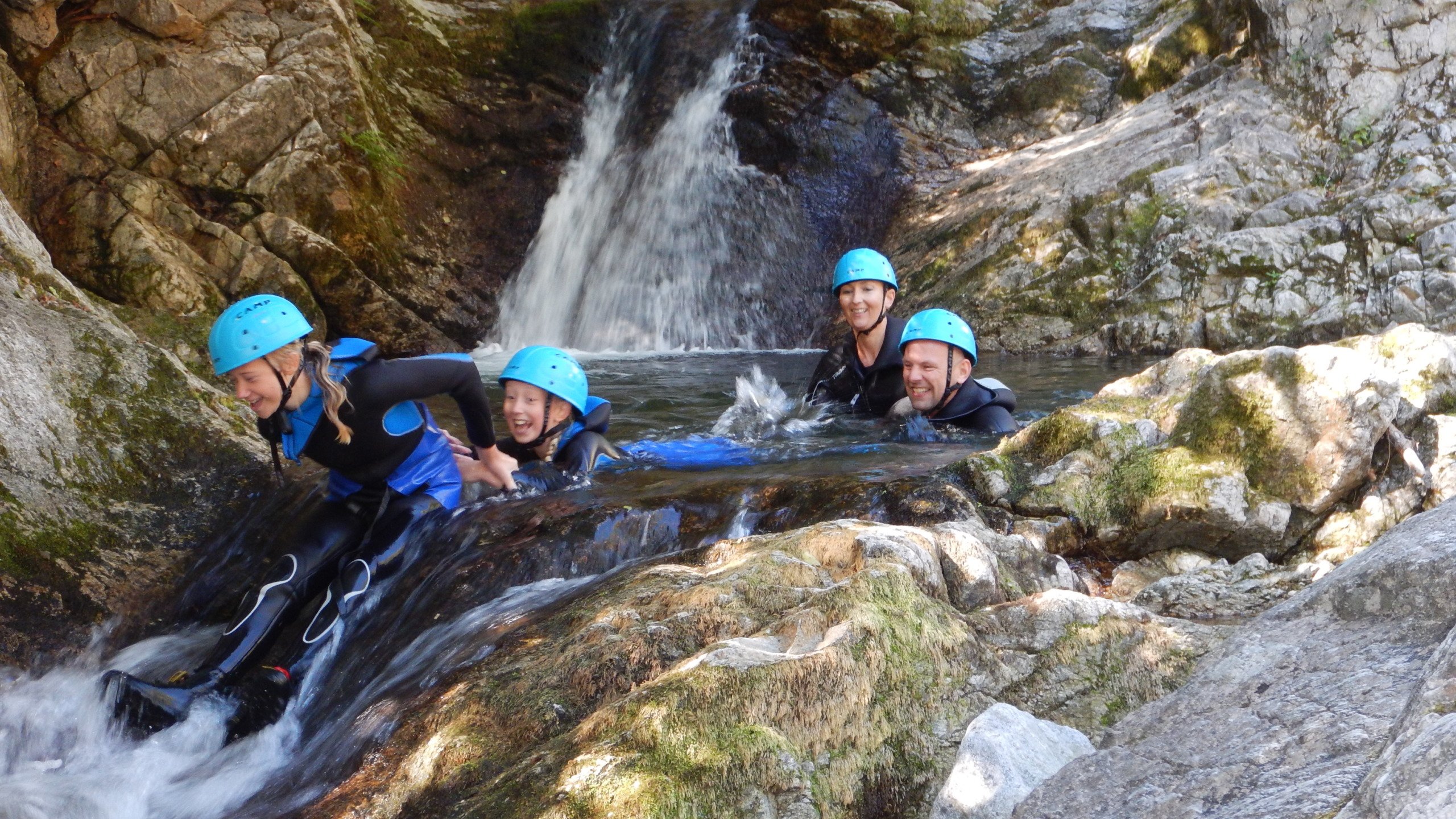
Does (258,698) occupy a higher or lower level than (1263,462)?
lower

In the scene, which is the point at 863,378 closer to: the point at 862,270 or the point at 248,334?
the point at 862,270

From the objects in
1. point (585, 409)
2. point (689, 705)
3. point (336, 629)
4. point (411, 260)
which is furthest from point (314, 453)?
point (411, 260)

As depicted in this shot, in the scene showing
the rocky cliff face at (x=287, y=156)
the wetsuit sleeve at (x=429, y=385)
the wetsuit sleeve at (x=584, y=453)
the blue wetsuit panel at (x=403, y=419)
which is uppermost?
the rocky cliff face at (x=287, y=156)

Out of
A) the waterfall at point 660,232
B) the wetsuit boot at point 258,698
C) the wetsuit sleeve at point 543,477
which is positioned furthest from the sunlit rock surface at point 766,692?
the waterfall at point 660,232

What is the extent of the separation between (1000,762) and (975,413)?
482cm

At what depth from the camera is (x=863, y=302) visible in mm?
6820

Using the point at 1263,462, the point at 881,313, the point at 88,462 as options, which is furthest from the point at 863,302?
the point at 88,462

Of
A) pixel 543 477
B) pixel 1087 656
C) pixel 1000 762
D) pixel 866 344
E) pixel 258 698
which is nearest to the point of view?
pixel 1000 762

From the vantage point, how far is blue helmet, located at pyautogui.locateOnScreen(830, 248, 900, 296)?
22.4ft

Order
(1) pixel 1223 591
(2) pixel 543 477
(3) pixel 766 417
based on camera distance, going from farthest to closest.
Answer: (3) pixel 766 417 → (2) pixel 543 477 → (1) pixel 1223 591

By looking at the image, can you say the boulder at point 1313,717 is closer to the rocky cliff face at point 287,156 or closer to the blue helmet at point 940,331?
the blue helmet at point 940,331

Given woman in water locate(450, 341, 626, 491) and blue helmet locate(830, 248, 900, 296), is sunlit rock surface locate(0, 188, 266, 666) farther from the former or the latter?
blue helmet locate(830, 248, 900, 296)

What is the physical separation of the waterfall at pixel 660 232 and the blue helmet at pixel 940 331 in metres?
6.80

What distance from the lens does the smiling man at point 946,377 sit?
641 cm
